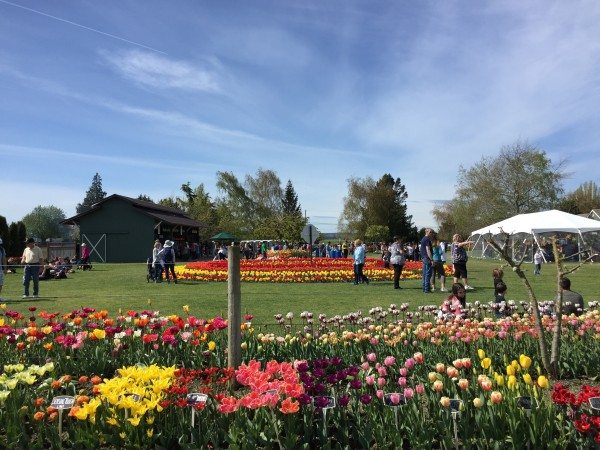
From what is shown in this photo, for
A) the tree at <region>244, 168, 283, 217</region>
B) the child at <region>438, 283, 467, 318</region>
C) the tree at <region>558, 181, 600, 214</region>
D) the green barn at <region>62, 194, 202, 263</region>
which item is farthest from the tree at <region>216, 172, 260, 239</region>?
the child at <region>438, 283, 467, 318</region>

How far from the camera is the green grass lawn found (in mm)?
11797

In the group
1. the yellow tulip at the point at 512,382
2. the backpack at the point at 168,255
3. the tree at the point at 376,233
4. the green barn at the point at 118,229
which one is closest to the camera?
the yellow tulip at the point at 512,382

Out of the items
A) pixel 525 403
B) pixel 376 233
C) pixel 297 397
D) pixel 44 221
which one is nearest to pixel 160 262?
pixel 297 397

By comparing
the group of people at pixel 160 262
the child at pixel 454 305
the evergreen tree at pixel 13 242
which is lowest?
the child at pixel 454 305

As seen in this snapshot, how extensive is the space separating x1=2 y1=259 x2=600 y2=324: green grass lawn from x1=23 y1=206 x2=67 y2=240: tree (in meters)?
95.7

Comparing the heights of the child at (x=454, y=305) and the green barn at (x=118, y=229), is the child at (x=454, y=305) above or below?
below

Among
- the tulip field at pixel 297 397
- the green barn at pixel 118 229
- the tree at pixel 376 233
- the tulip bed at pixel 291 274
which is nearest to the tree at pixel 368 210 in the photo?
the tree at pixel 376 233

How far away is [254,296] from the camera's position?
14.4 metres

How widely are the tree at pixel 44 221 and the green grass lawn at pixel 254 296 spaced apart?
95653mm

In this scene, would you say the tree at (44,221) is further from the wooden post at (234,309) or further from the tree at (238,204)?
the wooden post at (234,309)

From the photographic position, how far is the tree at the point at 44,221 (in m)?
104

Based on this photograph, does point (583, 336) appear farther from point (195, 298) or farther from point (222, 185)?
point (222, 185)

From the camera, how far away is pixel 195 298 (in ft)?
45.1

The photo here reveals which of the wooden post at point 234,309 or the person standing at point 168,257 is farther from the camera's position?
the person standing at point 168,257
